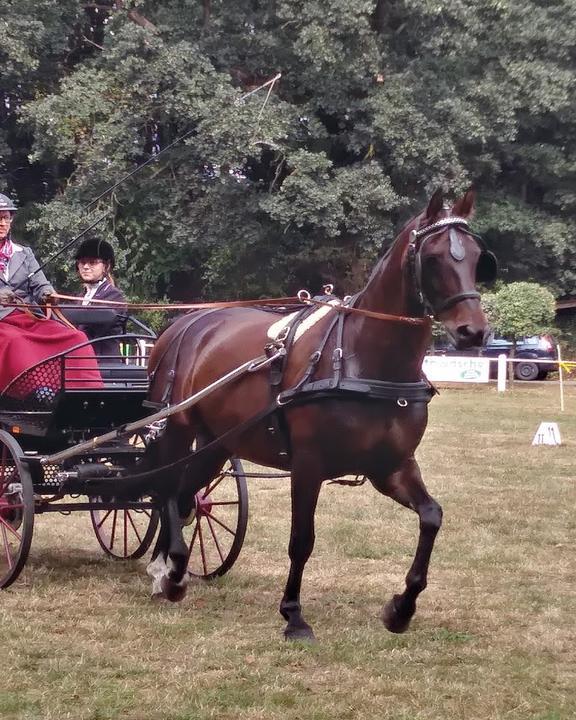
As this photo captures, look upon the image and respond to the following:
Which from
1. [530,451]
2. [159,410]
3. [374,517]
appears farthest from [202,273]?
[159,410]

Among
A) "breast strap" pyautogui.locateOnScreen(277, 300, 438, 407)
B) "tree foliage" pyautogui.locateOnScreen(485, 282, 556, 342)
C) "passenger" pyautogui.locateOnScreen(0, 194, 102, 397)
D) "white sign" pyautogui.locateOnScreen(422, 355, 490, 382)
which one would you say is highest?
"tree foliage" pyautogui.locateOnScreen(485, 282, 556, 342)

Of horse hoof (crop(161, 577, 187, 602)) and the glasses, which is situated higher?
the glasses

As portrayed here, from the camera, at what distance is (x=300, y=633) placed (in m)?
5.36

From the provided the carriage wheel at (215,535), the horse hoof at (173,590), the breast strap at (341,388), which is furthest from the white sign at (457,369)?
the breast strap at (341,388)

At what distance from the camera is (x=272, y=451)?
580cm

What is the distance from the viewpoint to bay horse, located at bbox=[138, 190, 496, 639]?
4.84m

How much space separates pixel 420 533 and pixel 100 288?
10.8 ft

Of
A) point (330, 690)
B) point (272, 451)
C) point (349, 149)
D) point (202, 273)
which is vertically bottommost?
point (330, 690)

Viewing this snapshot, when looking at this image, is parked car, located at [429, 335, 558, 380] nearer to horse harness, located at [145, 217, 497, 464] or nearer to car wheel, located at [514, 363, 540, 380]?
car wheel, located at [514, 363, 540, 380]

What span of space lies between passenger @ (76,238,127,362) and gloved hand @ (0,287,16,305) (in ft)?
2.00

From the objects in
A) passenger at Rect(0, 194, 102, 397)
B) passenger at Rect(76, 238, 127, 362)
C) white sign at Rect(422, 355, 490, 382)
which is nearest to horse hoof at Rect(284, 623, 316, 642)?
passenger at Rect(0, 194, 102, 397)

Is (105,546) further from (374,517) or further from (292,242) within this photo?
(292,242)

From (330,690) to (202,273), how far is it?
27809 mm

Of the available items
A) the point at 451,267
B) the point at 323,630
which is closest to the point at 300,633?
the point at 323,630
